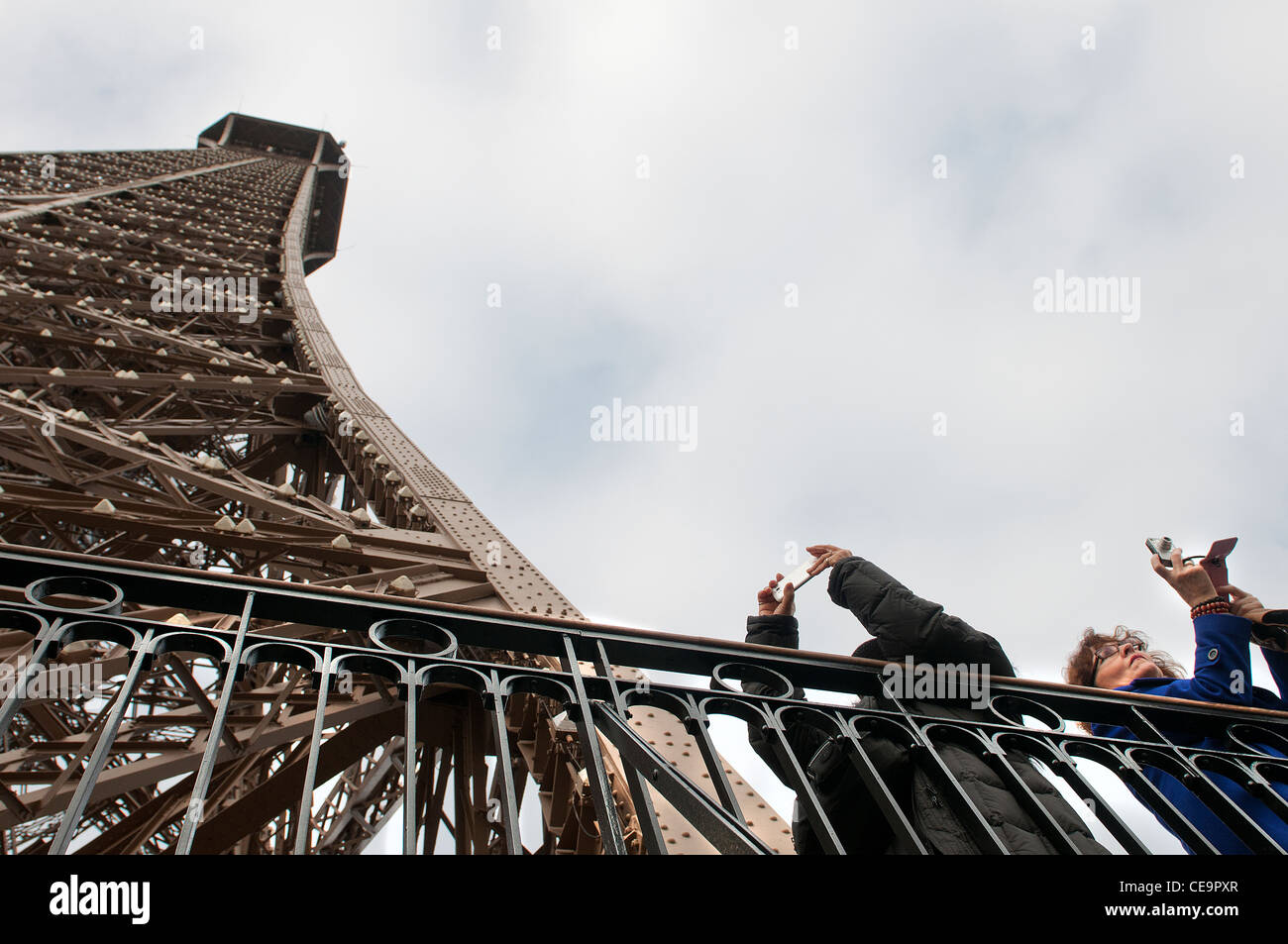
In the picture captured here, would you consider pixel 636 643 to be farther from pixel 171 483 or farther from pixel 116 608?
pixel 171 483

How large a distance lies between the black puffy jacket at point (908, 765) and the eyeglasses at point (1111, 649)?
3.83ft

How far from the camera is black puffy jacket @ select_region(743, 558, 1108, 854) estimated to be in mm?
2676

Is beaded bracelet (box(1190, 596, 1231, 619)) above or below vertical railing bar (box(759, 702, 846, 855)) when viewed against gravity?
above

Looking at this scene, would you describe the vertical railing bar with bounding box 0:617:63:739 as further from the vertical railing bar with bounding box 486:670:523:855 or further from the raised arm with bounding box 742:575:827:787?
the raised arm with bounding box 742:575:827:787

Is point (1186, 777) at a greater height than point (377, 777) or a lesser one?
greater

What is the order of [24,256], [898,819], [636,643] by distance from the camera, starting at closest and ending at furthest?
[898,819] → [636,643] → [24,256]

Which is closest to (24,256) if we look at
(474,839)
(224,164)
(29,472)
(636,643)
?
(29,472)

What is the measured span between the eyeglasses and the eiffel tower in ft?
6.05

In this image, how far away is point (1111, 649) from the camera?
4.36 metres

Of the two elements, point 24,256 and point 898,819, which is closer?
point 898,819

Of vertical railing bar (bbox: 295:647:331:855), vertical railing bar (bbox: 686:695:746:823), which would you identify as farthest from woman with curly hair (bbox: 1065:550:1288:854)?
vertical railing bar (bbox: 295:647:331:855)
